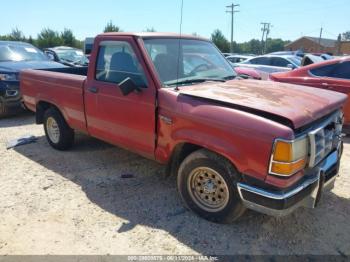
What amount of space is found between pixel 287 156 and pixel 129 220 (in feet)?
5.77

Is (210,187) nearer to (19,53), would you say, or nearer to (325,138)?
(325,138)

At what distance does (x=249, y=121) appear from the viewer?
288cm

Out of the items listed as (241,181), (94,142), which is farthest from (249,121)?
(94,142)

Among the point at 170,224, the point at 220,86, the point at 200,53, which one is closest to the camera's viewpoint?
the point at 170,224

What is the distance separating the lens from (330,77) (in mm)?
6547

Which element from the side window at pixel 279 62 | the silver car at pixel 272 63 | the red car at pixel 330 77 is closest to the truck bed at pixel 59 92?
the red car at pixel 330 77

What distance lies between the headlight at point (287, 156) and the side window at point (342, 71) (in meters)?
4.28

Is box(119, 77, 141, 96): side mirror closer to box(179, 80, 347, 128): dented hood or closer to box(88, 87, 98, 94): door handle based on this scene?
box(179, 80, 347, 128): dented hood

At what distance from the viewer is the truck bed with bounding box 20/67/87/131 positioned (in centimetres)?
477

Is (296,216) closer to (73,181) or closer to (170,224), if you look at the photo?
(170,224)

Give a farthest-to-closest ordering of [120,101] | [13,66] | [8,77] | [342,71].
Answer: [13,66] < [8,77] < [342,71] < [120,101]

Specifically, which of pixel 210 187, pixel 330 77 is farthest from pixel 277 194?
pixel 330 77

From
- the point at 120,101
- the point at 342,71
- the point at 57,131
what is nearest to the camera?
the point at 120,101

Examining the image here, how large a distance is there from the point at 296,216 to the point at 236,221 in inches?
26.5
